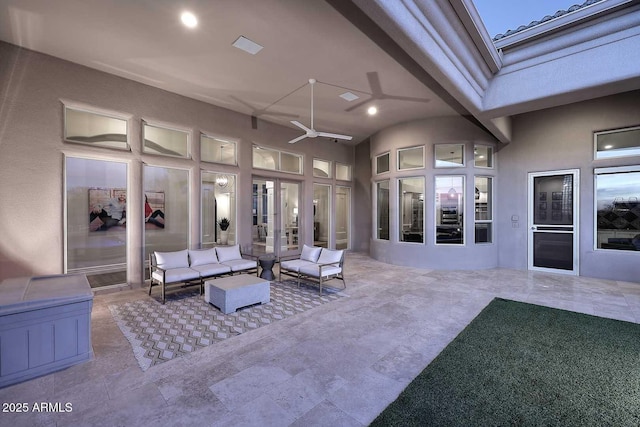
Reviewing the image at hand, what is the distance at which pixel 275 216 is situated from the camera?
7594mm

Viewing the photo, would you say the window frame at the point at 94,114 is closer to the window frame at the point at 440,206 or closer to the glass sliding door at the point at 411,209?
the glass sliding door at the point at 411,209

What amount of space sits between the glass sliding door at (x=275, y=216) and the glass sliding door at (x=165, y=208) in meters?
1.67

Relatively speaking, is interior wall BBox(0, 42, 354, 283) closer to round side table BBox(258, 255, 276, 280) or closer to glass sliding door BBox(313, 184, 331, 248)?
round side table BBox(258, 255, 276, 280)

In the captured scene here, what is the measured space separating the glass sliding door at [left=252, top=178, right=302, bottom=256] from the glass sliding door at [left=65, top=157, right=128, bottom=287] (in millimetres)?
2768

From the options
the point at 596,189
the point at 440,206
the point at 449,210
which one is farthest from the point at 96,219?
the point at 596,189

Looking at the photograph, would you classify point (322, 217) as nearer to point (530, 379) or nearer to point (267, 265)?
point (267, 265)

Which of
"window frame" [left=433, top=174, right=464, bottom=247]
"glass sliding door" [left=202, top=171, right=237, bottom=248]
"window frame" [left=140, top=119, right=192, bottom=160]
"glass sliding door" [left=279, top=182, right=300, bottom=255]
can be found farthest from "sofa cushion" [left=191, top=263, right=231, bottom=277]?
"window frame" [left=433, top=174, right=464, bottom=247]

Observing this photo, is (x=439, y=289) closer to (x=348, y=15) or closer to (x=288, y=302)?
(x=288, y=302)

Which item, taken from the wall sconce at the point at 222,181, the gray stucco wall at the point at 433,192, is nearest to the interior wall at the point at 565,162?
the gray stucco wall at the point at 433,192

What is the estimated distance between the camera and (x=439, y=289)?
5.15m

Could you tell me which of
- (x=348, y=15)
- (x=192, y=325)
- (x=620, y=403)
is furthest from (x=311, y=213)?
(x=620, y=403)

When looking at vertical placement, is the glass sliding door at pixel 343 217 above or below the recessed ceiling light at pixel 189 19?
below

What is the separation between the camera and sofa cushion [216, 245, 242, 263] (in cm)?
554

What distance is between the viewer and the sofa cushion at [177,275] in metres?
4.38
